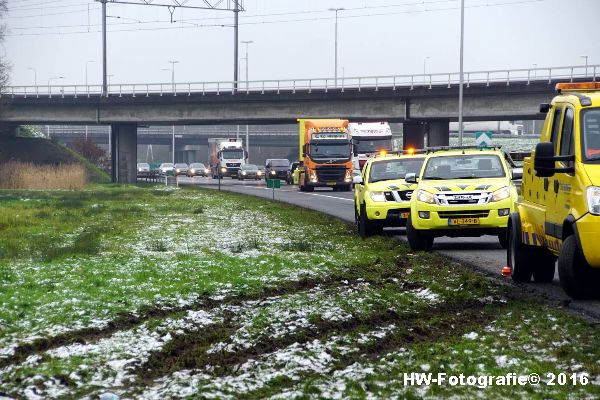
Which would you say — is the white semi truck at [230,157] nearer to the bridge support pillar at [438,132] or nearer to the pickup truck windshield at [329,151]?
the bridge support pillar at [438,132]

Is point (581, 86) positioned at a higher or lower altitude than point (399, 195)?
higher

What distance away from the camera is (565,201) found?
12.4m

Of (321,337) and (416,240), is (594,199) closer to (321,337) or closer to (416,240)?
(321,337)

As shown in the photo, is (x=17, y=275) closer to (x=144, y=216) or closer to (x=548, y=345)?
(x=548, y=345)

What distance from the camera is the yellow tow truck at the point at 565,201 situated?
462 inches

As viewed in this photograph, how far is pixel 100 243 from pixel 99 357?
12783 mm

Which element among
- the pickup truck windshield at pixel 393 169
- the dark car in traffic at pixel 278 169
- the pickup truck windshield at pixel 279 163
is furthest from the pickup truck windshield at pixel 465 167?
the pickup truck windshield at pixel 279 163

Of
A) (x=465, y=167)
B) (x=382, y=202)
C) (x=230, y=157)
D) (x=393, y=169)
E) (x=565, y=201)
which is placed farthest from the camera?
(x=230, y=157)

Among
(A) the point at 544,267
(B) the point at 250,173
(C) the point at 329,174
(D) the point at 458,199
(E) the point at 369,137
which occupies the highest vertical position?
(E) the point at 369,137

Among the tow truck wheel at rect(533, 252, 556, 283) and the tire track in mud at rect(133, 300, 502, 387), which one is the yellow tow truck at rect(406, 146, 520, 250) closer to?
the tow truck wheel at rect(533, 252, 556, 283)

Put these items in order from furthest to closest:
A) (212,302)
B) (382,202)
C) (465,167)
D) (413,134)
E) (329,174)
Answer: (413,134) < (329,174) < (382,202) < (465,167) < (212,302)

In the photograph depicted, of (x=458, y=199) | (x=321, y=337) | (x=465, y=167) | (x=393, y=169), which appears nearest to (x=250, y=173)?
(x=393, y=169)

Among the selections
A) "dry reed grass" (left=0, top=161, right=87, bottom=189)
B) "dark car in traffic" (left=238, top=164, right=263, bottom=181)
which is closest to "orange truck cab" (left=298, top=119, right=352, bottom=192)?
"dry reed grass" (left=0, top=161, right=87, bottom=189)

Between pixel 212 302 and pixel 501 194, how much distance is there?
7949mm
